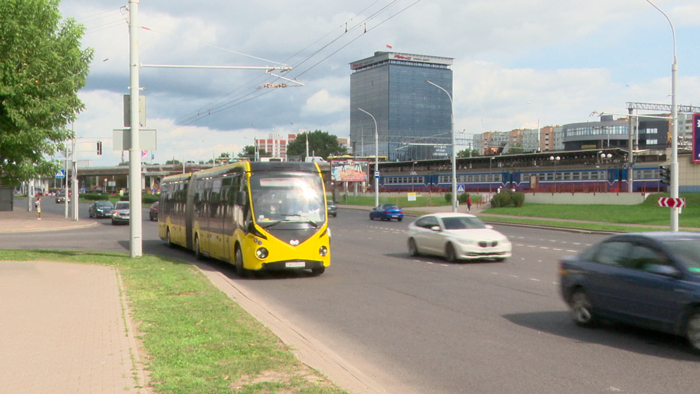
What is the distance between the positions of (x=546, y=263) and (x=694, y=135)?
1047 inches

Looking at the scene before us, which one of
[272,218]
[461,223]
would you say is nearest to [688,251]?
[272,218]

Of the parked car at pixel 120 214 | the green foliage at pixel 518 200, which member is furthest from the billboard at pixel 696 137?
the parked car at pixel 120 214

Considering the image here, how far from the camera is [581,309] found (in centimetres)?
926

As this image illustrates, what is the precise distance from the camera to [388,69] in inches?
7047

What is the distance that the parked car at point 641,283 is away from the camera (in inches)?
298

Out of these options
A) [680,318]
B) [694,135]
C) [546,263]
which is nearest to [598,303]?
[680,318]

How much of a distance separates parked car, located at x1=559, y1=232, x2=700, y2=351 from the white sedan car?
9.26 meters

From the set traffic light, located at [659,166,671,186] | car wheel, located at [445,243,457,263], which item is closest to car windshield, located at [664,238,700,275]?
car wheel, located at [445,243,457,263]

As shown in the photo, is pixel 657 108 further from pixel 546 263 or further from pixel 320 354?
pixel 320 354

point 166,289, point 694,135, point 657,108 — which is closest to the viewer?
point 166,289

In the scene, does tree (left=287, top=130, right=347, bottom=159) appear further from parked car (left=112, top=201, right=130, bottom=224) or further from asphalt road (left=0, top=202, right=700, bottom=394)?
asphalt road (left=0, top=202, right=700, bottom=394)

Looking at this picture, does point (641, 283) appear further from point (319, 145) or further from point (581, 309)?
point (319, 145)

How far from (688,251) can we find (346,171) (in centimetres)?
8894

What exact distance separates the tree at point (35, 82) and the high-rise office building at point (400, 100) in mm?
154063
